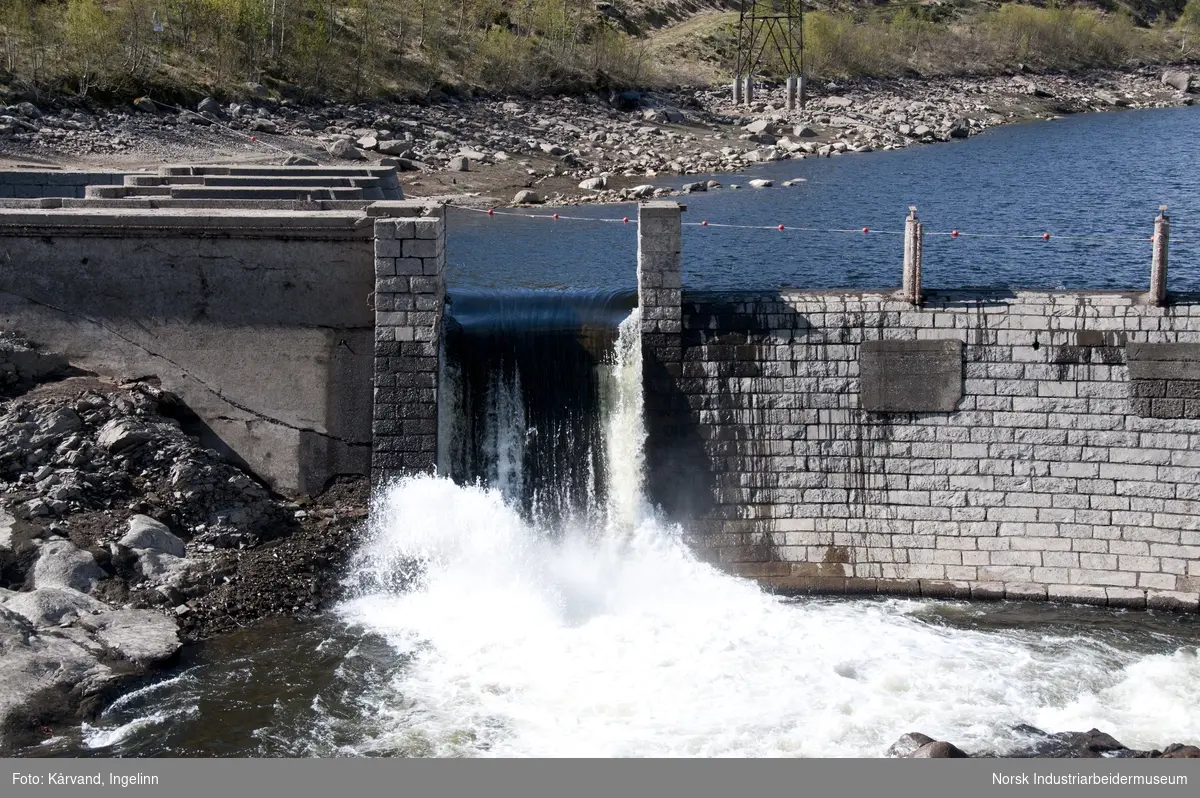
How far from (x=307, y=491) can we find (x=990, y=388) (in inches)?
372

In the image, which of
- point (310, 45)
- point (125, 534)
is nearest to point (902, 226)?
point (125, 534)

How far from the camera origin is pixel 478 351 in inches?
744

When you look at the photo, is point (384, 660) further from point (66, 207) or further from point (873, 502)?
point (66, 207)

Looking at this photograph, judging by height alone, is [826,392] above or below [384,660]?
above

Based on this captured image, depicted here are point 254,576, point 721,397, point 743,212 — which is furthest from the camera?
point 743,212

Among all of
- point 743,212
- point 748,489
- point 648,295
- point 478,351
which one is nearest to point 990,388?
point 748,489

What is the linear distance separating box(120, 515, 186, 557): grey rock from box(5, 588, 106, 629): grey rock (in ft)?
3.50

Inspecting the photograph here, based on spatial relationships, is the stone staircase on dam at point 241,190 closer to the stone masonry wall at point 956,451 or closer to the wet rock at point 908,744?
the stone masonry wall at point 956,451

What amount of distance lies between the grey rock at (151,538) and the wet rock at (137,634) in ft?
3.36

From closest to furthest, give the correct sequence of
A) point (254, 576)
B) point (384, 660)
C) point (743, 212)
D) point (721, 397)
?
point (384, 660)
point (254, 576)
point (721, 397)
point (743, 212)

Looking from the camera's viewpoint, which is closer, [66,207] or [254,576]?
[254,576]

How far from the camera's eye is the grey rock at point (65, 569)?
16.2 m

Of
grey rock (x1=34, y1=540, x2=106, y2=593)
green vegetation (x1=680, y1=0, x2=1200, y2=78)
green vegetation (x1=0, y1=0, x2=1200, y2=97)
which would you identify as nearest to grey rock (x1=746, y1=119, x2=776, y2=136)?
green vegetation (x1=0, y1=0, x2=1200, y2=97)

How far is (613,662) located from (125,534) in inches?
252
